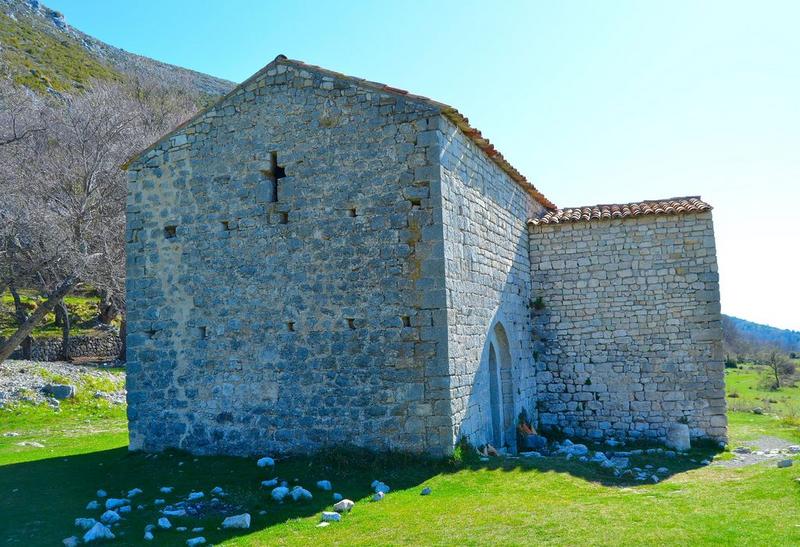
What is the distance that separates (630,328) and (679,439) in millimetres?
2565

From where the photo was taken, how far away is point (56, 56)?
60.5 meters

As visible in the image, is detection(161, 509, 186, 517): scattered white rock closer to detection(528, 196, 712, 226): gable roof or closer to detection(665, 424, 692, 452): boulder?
detection(665, 424, 692, 452): boulder

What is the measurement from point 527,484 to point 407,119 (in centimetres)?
592

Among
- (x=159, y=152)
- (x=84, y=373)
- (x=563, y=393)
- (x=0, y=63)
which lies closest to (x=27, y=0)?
(x=0, y=63)

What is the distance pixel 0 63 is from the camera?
41.9m

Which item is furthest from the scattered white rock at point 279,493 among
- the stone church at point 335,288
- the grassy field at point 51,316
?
the grassy field at point 51,316

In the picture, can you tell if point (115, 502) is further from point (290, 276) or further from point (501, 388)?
point (501, 388)

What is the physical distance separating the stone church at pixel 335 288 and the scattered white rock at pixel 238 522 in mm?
2931

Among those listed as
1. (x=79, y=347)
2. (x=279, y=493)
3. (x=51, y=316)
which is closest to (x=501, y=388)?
(x=279, y=493)

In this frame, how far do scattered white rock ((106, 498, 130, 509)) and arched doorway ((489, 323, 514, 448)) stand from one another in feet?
22.1

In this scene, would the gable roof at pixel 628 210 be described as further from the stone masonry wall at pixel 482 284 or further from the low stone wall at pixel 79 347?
the low stone wall at pixel 79 347

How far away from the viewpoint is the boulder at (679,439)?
13.4 meters

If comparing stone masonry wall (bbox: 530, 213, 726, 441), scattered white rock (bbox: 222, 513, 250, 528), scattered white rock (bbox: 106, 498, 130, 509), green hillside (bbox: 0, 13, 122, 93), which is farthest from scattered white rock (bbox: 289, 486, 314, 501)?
green hillside (bbox: 0, 13, 122, 93)

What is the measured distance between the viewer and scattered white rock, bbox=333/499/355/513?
27.0ft
